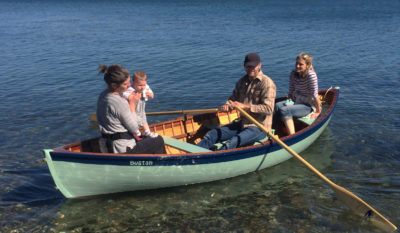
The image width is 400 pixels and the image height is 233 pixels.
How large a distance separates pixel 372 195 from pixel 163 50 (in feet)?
62.3

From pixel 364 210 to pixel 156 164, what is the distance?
13.8 ft

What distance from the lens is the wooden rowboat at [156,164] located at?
655cm

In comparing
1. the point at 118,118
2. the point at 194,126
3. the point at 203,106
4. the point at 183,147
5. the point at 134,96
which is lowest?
the point at 203,106

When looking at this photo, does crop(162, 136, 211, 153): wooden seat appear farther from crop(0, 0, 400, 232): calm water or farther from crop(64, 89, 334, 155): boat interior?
crop(0, 0, 400, 232): calm water

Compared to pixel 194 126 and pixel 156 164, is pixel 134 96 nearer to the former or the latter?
pixel 156 164

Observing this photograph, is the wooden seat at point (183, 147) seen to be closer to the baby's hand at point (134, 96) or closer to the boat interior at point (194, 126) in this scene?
the boat interior at point (194, 126)

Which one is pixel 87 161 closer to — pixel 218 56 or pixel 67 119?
pixel 67 119

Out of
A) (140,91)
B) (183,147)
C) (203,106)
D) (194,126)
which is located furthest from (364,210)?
(203,106)

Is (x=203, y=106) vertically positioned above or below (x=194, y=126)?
below

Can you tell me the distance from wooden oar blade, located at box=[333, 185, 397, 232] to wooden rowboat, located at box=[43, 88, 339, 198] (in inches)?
68.4

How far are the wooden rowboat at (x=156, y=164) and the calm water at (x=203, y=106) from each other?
0.40 m

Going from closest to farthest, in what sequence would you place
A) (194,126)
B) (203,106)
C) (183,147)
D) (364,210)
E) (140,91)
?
(364,210) → (140,91) → (183,147) → (194,126) → (203,106)

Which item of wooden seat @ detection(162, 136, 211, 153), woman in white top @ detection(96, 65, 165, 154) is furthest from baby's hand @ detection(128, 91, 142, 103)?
wooden seat @ detection(162, 136, 211, 153)

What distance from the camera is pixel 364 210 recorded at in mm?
6805
